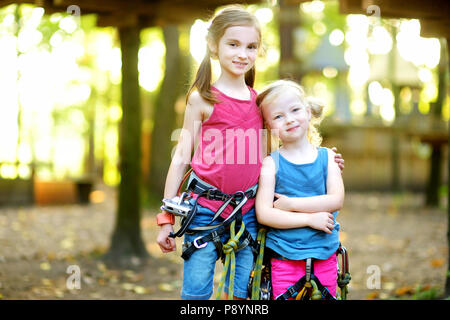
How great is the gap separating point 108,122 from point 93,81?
451cm

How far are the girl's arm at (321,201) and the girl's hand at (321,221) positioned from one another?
4 centimetres

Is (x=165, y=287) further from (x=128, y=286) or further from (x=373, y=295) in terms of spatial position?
(x=373, y=295)

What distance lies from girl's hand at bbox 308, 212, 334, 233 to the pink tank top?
32 centimetres

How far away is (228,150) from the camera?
2594 mm

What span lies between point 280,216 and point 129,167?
12.4 feet

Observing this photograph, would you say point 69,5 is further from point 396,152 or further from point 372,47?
point 372,47

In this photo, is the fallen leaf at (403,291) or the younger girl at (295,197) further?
the fallen leaf at (403,291)

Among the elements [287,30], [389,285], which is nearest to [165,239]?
[389,285]

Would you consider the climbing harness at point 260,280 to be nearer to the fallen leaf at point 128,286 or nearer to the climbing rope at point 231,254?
the climbing rope at point 231,254

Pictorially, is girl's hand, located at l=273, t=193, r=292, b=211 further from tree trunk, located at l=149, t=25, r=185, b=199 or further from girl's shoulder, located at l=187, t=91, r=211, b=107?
tree trunk, located at l=149, t=25, r=185, b=199

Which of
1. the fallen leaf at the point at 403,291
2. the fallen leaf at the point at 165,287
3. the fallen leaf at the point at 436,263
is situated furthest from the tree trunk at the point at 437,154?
the fallen leaf at the point at 165,287

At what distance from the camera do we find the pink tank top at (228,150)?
259 cm

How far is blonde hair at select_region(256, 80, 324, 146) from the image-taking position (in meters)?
2.67
